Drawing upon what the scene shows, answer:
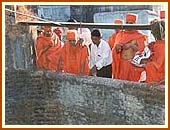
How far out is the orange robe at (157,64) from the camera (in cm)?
298

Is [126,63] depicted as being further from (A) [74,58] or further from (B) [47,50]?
(B) [47,50]

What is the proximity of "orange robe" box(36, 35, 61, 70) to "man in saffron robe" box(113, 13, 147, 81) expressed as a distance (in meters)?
0.31

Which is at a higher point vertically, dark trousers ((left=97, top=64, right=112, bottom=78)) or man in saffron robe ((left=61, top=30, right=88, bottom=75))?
man in saffron robe ((left=61, top=30, right=88, bottom=75))

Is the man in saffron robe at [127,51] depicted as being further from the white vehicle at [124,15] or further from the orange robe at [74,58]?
the orange robe at [74,58]

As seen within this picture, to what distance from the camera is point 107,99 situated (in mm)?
2986

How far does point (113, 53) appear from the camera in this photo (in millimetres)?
3023

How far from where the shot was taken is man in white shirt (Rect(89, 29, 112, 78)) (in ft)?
9.88

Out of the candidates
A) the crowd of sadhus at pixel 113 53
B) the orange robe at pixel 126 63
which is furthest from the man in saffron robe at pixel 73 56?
the orange robe at pixel 126 63

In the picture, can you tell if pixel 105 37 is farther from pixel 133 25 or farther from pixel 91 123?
pixel 91 123

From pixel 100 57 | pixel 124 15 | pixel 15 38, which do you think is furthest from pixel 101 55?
pixel 15 38

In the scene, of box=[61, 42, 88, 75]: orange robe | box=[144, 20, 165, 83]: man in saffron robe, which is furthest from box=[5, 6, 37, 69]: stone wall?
box=[144, 20, 165, 83]: man in saffron robe

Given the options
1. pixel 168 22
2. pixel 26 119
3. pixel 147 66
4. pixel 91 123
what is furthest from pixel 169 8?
pixel 26 119

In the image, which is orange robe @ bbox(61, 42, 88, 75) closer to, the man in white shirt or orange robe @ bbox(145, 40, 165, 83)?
the man in white shirt

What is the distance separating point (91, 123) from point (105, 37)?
46 centimetres
